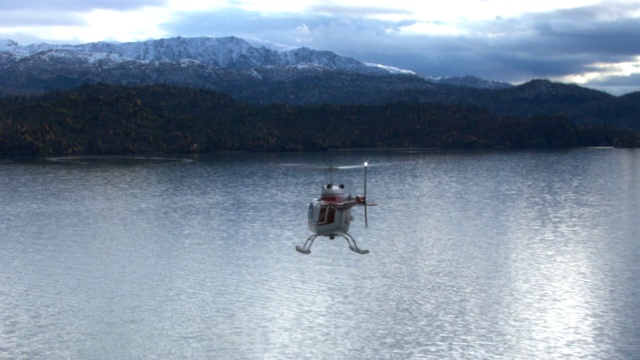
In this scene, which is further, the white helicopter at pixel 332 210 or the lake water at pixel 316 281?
the white helicopter at pixel 332 210

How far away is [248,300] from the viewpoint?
6356 centimetres

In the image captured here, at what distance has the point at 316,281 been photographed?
227 ft

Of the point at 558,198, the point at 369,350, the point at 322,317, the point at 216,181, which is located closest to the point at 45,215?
the point at 216,181

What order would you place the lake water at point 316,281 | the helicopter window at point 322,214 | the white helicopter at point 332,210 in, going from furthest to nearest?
the helicopter window at point 322,214
the white helicopter at point 332,210
the lake water at point 316,281

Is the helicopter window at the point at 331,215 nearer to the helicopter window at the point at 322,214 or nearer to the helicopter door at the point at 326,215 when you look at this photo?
the helicopter door at the point at 326,215

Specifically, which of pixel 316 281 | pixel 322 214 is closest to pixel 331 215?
pixel 322 214

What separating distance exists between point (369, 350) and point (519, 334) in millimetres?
11373

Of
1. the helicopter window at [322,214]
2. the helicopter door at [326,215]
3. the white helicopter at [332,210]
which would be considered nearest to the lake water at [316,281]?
the white helicopter at [332,210]

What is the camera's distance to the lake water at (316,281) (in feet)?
176

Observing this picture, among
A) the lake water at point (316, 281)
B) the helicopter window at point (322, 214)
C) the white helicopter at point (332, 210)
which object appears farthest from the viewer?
the helicopter window at point (322, 214)

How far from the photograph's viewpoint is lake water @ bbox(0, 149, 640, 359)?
53719 millimetres

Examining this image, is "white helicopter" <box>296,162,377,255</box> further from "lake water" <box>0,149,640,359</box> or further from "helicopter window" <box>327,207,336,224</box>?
"lake water" <box>0,149,640,359</box>

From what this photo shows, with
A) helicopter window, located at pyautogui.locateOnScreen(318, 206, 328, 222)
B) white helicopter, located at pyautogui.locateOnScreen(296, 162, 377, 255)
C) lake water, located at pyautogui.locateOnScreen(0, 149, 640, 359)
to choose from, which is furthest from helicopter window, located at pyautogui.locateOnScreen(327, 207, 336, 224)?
lake water, located at pyautogui.locateOnScreen(0, 149, 640, 359)

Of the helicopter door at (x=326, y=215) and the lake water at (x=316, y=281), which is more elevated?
the helicopter door at (x=326, y=215)
